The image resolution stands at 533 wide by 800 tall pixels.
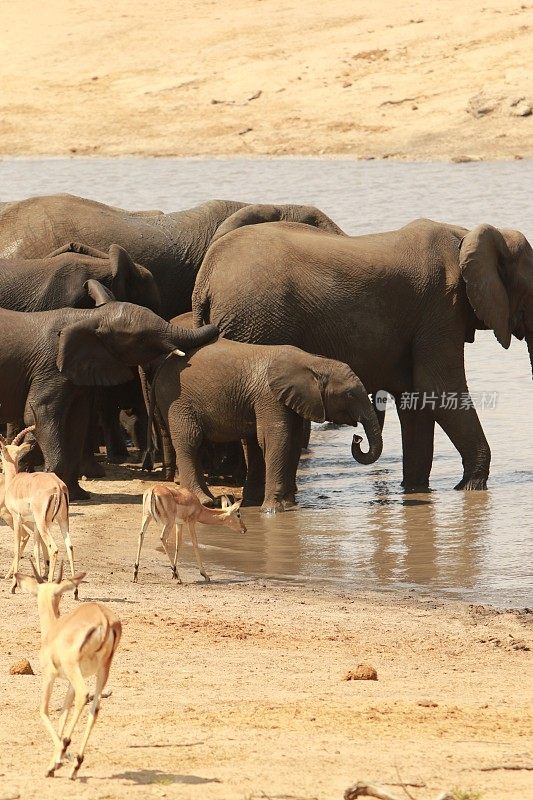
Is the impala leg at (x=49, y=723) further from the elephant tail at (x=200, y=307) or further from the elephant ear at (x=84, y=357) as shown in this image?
the elephant tail at (x=200, y=307)

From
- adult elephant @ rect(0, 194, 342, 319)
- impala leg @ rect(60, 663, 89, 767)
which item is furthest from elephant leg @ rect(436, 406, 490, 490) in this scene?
impala leg @ rect(60, 663, 89, 767)

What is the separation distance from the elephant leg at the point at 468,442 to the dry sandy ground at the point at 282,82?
20.3 m

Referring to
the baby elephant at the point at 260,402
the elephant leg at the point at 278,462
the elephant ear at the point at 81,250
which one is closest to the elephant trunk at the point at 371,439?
the baby elephant at the point at 260,402

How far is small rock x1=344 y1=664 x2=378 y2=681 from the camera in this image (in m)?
8.75

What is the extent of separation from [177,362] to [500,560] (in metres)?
3.42

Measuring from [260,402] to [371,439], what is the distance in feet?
3.33

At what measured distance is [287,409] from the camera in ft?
46.8

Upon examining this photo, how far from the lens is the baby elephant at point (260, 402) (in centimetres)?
1421

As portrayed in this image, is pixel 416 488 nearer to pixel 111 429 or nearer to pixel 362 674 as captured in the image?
pixel 111 429

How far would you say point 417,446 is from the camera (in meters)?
15.8

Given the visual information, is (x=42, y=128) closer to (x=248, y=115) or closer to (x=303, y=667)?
(x=248, y=115)

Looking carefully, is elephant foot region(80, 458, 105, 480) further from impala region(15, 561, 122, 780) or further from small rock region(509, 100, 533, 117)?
small rock region(509, 100, 533, 117)

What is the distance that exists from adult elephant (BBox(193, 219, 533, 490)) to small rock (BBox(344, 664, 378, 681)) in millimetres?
6598

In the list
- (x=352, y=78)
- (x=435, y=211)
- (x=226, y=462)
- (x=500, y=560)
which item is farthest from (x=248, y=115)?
(x=500, y=560)
